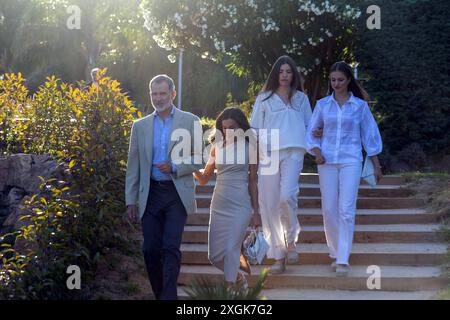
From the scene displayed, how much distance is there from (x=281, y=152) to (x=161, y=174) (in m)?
1.48

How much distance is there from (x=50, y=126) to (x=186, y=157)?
10.1ft

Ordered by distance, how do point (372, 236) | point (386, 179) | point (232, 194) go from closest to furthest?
point (232, 194), point (372, 236), point (386, 179)

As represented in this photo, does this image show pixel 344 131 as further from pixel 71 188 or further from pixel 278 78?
pixel 71 188

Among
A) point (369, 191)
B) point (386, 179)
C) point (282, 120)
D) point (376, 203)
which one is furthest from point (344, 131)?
point (386, 179)

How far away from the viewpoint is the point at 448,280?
7.15 m

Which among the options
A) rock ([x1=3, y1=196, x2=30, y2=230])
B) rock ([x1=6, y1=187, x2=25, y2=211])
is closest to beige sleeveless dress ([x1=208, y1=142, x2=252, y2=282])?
rock ([x1=3, y1=196, x2=30, y2=230])

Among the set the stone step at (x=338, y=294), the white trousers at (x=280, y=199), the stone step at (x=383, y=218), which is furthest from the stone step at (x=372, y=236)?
the stone step at (x=338, y=294)

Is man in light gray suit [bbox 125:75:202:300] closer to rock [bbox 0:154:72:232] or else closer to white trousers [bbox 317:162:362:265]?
white trousers [bbox 317:162:362:265]

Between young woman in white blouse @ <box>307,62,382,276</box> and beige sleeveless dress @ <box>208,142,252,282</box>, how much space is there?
1052 mm

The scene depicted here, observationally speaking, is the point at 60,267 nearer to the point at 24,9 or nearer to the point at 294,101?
the point at 294,101

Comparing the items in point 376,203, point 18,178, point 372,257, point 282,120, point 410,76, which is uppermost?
point 410,76

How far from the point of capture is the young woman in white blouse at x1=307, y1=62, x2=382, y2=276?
289 inches

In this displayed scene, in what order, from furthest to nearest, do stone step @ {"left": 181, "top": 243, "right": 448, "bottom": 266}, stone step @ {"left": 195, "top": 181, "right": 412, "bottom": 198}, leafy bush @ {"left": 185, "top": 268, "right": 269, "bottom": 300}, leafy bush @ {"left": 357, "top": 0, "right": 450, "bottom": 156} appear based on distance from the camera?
leafy bush @ {"left": 357, "top": 0, "right": 450, "bottom": 156}
stone step @ {"left": 195, "top": 181, "right": 412, "bottom": 198}
stone step @ {"left": 181, "top": 243, "right": 448, "bottom": 266}
leafy bush @ {"left": 185, "top": 268, "right": 269, "bottom": 300}

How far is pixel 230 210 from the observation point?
21.9ft
